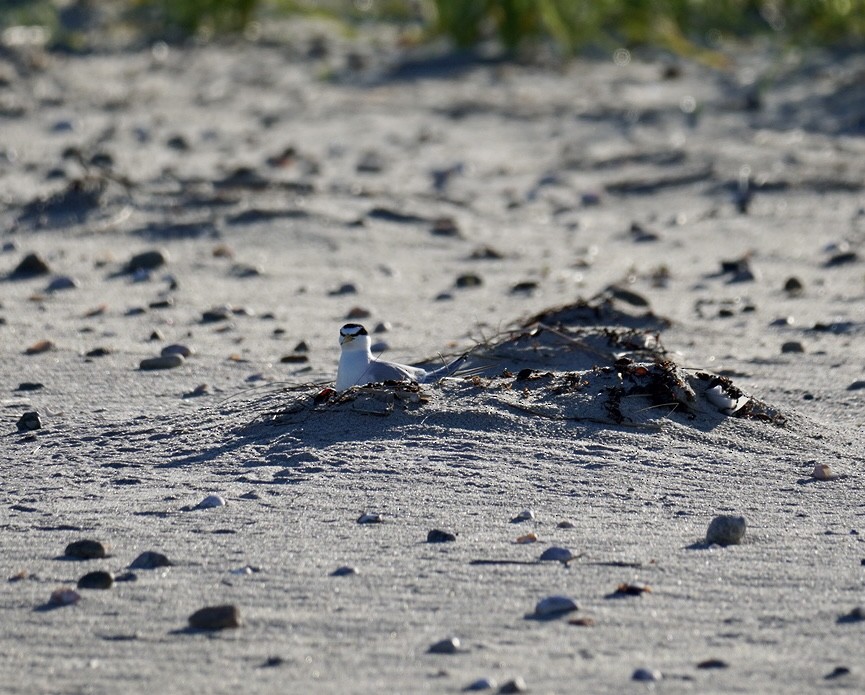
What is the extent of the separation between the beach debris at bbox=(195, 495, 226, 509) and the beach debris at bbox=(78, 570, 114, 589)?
15.6 inches

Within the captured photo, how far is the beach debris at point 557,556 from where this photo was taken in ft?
8.95

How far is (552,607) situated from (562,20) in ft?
26.7

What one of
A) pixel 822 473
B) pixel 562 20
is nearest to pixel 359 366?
pixel 822 473

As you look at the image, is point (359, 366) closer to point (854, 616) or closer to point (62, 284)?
point (854, 616)

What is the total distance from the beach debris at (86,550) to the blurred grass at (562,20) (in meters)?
7.71

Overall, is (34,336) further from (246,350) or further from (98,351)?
(246,350)

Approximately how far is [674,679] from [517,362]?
169 centimetres

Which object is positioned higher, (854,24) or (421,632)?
(854,24)

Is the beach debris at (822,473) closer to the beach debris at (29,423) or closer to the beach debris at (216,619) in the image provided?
the beach debris at (216,619)

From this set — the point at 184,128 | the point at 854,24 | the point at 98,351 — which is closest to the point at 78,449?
the point at 98,351

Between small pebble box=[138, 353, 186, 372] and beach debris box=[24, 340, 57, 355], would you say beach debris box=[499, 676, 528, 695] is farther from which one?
beach debris box=[24, 340, 57, 355]

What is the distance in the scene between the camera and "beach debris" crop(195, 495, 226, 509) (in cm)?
301

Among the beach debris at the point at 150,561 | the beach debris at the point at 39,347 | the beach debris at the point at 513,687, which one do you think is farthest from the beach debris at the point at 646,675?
the beach debris at the point at 39,347

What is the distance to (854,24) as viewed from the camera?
1002 cm
